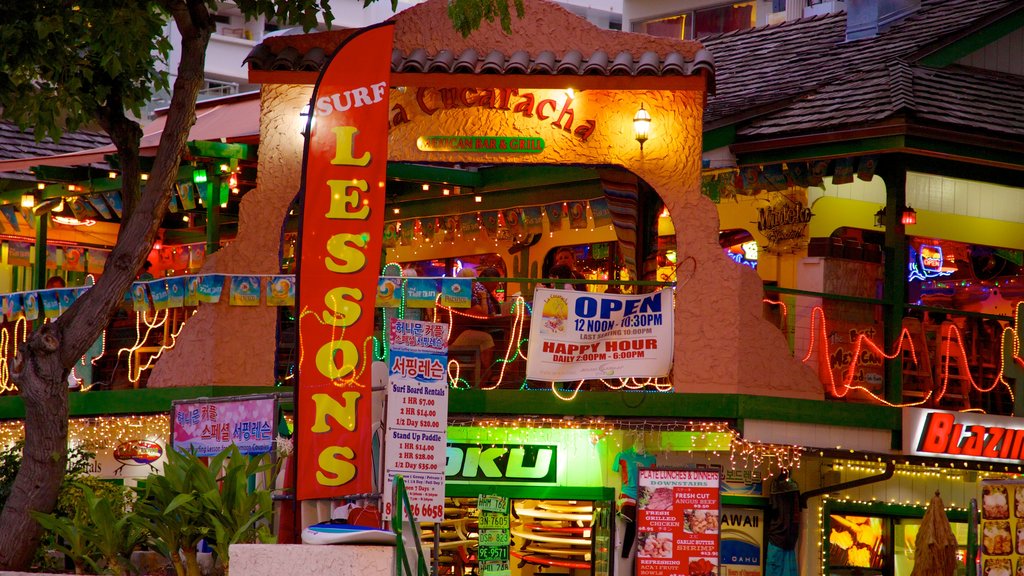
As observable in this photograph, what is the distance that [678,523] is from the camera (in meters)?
15.9

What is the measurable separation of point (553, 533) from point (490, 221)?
5.86 meters

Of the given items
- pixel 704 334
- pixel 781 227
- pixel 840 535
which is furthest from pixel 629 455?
pixel 781 227

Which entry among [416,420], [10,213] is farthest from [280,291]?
[10,213]

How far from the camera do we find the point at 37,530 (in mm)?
13570

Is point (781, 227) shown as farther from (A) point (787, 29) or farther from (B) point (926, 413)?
(A) point (787, 29)

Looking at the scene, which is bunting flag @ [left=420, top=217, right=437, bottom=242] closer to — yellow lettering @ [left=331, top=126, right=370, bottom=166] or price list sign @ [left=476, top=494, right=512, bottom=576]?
price list sign @ [left=476, top=494, right=512, bottom=576]

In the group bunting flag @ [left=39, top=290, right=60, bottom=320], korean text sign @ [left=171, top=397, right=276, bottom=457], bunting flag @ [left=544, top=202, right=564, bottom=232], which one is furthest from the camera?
bunting flag @ [left=544, top=202, right=564, bottom=232]

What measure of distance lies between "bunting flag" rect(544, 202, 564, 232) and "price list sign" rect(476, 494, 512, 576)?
16.2 feet

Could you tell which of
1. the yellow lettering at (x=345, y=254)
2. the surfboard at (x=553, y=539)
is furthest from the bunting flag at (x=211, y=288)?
the surfboard at (x=553, y=539)

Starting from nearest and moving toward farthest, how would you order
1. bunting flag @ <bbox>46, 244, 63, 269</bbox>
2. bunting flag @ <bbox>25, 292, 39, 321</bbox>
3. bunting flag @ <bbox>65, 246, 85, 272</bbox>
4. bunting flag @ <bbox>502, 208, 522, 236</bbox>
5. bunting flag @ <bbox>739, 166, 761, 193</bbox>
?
1. bunting flag @ <bbox>739, 166, 761, 193</bbox>
2. bunting flag @ <bbox>25, 292, 39, 321</bbox>
3. bunting flag @ <bbox>502, 208, 522, 236</bbox>
4. bunting flag @ <bbox>46, 244, 63, 269</bbox>
5. bunting flag @ <bbox>65, 246, 85, 272</bbox>

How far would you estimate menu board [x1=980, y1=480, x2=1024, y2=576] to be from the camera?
14.3 m

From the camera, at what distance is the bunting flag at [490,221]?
74.5 ft

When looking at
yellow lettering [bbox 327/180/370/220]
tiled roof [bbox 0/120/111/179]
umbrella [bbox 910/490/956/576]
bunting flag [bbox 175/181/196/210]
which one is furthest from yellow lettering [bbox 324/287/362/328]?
tiled roof [bbox 0/120/111/179]

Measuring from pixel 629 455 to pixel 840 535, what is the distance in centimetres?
286
